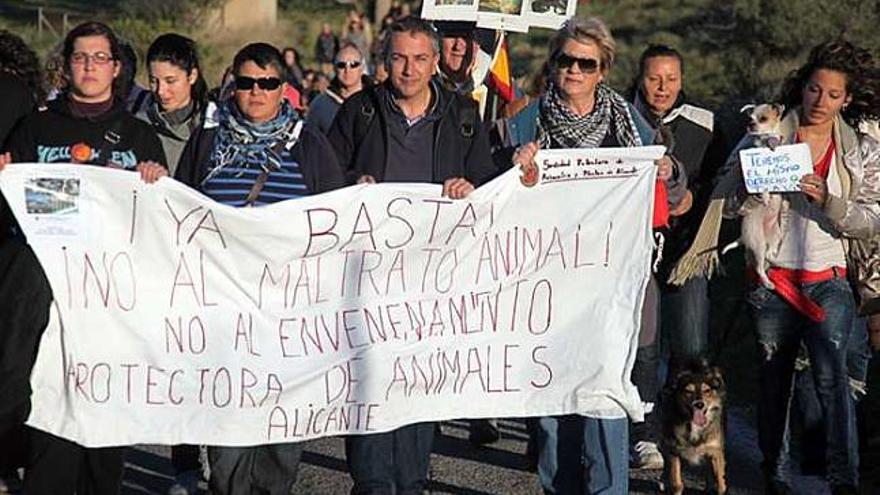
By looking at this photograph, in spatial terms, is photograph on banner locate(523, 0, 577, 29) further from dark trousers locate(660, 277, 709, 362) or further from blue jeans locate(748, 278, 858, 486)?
blue jeans locate(748, 278, 858, 486)

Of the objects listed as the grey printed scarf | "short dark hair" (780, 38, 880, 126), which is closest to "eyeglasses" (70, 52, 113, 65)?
the grey printed scarf

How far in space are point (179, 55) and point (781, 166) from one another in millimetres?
2764

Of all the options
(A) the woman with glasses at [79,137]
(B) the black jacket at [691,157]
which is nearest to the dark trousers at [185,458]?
(A) the woman with glasses at [79,137]

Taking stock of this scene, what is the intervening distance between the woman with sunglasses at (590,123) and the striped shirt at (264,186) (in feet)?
2.73

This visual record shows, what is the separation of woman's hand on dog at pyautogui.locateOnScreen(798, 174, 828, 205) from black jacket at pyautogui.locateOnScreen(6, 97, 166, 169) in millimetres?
2639

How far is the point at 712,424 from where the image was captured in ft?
24.8

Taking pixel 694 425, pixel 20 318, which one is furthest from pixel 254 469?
pixel 694 425

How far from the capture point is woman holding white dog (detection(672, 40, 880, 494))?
22.8 ft

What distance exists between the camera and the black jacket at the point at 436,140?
248 inches

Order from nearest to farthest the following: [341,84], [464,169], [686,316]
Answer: [464,169], [686,316], [341,84]

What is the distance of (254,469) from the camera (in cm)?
630

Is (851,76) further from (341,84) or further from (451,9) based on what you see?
(341,84)

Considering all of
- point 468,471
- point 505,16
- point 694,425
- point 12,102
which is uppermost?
point 505,16

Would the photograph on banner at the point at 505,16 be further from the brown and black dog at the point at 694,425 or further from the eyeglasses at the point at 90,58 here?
the eyeglasses at the point at 90,58
